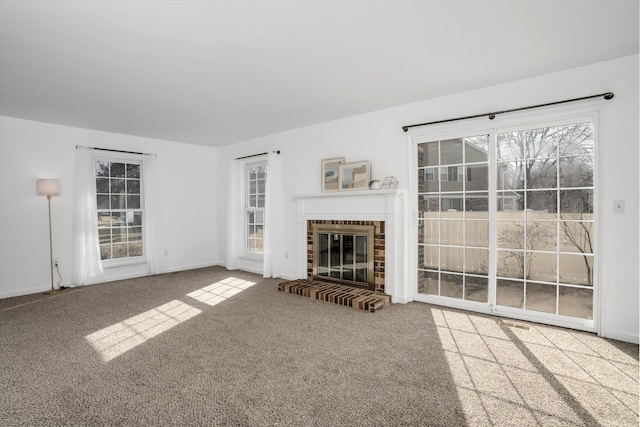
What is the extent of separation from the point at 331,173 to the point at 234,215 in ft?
8.27

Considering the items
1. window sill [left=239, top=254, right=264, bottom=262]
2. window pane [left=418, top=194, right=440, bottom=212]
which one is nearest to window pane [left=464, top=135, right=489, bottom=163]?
window pane [left=418, top=194, right=440, bottom=212]

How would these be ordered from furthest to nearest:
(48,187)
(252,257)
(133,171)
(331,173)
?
(252,257) → (133,171) → (331,173) → (48,187)

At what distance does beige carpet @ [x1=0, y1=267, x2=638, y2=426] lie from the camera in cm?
201

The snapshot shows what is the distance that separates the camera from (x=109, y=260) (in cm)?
580

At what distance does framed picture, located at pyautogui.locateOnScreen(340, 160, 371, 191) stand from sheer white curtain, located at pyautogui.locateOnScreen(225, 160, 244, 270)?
8.53 ft

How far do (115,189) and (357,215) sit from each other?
4.32m

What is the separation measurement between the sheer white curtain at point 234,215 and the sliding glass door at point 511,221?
12.2 ft

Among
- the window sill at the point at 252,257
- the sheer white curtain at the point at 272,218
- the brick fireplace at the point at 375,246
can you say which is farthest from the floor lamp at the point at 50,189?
the brick fireplace at the point at 375,246

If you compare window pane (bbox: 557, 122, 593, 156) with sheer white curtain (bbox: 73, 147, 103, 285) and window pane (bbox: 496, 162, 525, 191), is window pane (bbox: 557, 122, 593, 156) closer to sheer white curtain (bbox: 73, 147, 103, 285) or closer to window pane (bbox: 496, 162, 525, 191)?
window pane (bbox: 496, 162, 525, 191)

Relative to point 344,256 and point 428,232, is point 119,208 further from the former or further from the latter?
point 428,232

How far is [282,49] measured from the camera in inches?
113

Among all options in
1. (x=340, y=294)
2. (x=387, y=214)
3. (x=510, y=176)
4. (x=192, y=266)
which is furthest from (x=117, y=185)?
(x=510, y=176)

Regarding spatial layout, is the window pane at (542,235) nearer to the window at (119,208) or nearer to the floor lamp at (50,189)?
the window at (119,208)

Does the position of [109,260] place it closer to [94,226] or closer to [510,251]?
[94,226]
